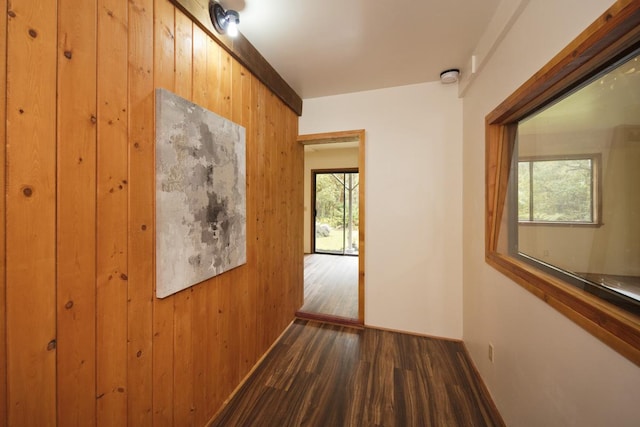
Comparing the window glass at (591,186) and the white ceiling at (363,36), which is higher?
the white ceiling at (363,36)

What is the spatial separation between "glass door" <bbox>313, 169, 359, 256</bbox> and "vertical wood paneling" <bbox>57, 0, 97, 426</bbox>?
15.9 ft

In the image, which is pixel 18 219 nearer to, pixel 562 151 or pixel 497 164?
pixel 562 151

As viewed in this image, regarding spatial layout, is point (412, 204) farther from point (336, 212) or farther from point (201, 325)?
point (336, 212)

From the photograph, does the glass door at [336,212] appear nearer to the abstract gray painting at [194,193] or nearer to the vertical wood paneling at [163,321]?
the abstract gray painting at [194,193]

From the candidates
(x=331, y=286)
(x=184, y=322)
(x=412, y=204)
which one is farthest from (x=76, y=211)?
(x=331, y=286)

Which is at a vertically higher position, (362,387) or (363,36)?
(363,36)

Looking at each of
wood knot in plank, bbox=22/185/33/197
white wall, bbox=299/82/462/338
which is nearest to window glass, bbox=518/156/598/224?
white wall, bbox=299/82/462/338

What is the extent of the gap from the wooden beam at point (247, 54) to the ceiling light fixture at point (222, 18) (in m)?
0.02

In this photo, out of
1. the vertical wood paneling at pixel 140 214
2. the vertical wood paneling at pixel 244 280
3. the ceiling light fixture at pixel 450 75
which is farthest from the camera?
the ceiling light fixture at pixel 450 75

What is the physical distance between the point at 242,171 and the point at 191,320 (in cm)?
93

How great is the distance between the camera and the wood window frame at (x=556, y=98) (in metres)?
0.67

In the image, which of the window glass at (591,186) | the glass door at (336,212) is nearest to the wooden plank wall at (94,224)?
the window glass at (591,186)

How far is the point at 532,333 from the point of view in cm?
109

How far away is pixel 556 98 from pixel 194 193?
5.94 feet
